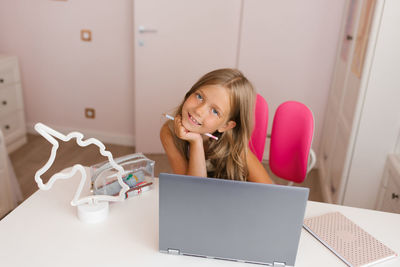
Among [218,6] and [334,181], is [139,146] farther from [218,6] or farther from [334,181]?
[334,181]

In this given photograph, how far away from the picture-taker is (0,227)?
1043mm

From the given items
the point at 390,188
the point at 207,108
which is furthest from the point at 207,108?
the point at 390,188

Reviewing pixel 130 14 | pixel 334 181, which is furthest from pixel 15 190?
pixel 334 181

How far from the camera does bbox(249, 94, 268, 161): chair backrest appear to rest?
1691mm

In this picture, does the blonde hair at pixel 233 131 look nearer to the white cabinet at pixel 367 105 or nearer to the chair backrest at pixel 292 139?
the chair backrest at pixel 292 139

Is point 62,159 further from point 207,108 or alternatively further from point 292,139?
point 207,108

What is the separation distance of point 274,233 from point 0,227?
0.77 meters

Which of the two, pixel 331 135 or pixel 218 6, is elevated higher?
pixel 218 6

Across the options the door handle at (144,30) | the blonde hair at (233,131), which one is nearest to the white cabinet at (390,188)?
the blonde hair at (233,131)

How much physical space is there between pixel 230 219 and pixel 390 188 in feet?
4.32

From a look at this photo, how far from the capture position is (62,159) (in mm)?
2963

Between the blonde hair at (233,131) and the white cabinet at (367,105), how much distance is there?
889 mm

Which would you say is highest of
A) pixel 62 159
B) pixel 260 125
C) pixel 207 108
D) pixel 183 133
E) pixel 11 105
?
pixel 207 108

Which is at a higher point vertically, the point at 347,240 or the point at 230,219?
the point at 230,219
